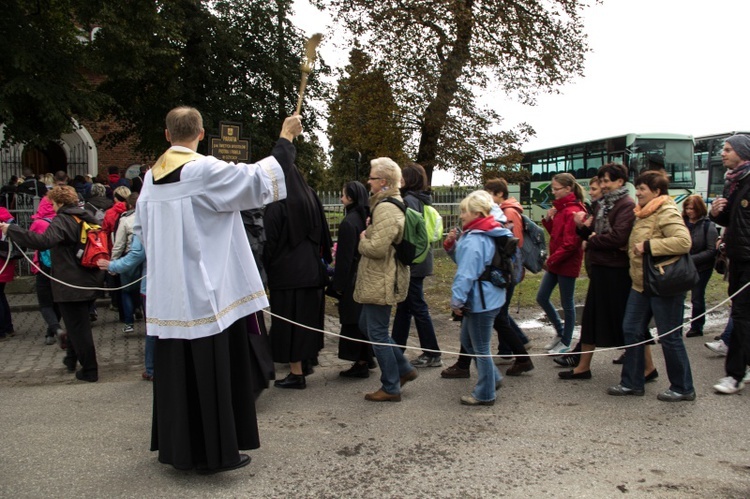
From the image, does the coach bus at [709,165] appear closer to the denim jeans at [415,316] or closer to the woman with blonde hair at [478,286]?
the denim jeans at [415,316]

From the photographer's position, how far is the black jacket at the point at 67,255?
604 centimetres

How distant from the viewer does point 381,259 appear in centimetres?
538

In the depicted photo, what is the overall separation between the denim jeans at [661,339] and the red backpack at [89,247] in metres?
4.57

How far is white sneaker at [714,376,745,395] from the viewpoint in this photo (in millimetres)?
5535

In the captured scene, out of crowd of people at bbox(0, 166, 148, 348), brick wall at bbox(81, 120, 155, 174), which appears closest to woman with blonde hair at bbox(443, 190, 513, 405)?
crowd of people at bbox(0, 166, 148, 348)

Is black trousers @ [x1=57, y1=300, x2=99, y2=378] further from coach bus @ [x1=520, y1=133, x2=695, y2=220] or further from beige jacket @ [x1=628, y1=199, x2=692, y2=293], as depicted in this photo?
coach bus @ [x1=520, y1=133, x2=695, y2=220]

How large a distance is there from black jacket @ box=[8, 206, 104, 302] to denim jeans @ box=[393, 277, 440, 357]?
278 centimetres

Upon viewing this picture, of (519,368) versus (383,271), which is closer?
(383,271)

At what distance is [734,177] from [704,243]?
2.26 m

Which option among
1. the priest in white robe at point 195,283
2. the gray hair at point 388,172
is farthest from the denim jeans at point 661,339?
the priest in white robe at point 195,283

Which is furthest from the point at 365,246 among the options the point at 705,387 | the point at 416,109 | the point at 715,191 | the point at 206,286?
the point at 715,191

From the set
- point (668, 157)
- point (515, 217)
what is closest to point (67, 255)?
point (515, 217)

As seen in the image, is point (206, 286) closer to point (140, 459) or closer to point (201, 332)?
point (201, 332)

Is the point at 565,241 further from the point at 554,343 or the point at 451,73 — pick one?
the point at 451,73
